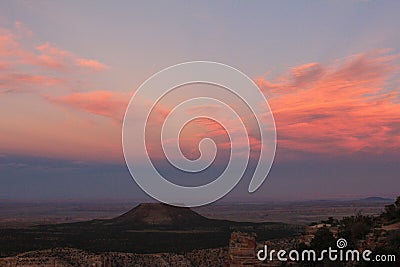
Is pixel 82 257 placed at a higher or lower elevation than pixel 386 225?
lower

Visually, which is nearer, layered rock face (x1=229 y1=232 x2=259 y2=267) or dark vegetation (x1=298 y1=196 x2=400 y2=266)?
dark vegetation (x1=298 y1=196 x2=400 y2=266)

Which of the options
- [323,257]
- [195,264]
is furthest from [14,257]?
[323,257]

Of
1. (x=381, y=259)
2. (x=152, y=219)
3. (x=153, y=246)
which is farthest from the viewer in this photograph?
(x=152, y=219)

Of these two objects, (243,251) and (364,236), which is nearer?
(364,236)

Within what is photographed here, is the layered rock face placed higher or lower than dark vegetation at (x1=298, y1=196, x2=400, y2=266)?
lower

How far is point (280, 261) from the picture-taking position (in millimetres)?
22250

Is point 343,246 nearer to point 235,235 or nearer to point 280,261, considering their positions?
point 280,261

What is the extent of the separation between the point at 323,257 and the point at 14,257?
A: 25976 millimetres

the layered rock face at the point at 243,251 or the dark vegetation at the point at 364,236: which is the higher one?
the dark vegetation at the point at 364,236

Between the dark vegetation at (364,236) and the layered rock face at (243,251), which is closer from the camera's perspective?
the dark vegetation at (364,236)

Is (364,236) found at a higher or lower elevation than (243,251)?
higher

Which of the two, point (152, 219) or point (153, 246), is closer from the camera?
point (153, 246)

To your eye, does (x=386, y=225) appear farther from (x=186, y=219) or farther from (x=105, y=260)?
(x=186, y=219)

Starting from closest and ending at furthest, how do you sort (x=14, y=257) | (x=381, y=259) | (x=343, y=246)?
(x=381, y=259) < (x=343, y=246) < (x=14, y=257)
